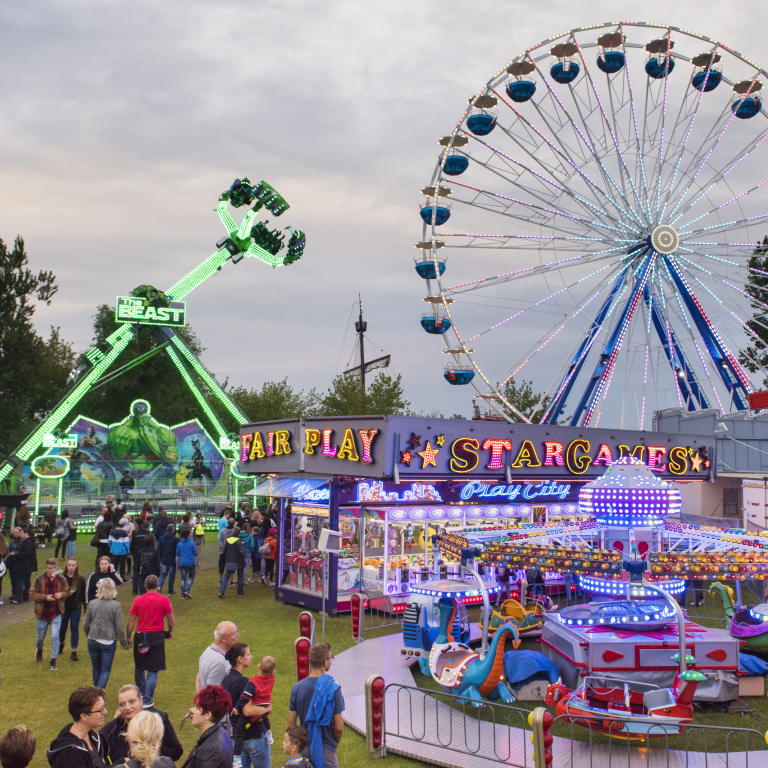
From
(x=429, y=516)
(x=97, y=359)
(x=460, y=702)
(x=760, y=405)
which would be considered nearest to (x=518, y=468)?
(x=429, y=516)

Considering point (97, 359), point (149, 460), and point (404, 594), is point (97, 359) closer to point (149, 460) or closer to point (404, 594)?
point (149, 460)

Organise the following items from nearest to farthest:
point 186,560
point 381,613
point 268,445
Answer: point 381,613
point 186,560
point 268,445

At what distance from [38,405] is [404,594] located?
1775 inches

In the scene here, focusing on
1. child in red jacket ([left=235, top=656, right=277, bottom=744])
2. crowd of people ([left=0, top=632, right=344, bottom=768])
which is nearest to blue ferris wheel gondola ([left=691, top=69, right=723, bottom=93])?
crowd of people ([left=0, top=632, right=344, bottom=768])

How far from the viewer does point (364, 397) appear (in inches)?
2108

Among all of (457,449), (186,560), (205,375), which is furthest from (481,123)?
(205,375)

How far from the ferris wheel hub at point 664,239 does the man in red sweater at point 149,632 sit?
20.6 metres

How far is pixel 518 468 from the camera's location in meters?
18.9

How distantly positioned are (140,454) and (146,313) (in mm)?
6947

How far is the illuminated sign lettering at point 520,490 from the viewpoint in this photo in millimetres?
18422

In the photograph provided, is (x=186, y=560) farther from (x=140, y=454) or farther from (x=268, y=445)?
(x=140, y=454)

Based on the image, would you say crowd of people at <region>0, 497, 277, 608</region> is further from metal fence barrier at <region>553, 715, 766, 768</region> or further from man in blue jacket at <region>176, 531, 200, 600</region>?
metal fence barrier at <region>553, 715, 766, 768</region>

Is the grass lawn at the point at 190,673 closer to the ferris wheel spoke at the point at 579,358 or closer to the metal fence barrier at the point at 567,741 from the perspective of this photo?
the metal fence barrier at the point at 567,741

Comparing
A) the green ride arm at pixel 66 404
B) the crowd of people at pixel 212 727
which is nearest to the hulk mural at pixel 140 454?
the green ride arm at pixel 66 404
